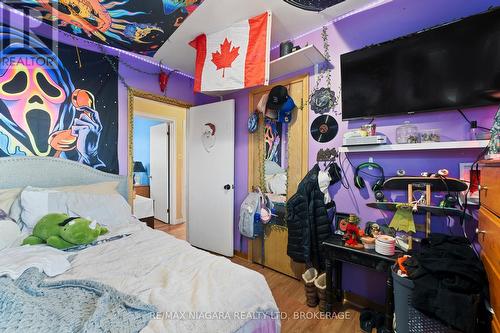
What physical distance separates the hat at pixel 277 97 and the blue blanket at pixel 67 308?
198 cm

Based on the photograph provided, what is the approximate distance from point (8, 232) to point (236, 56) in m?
2.13

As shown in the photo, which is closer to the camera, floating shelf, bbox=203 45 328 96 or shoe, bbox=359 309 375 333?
shoe, bbox=359 309 375 333

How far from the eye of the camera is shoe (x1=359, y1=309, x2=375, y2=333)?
1634 millimetres

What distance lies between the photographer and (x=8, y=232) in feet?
4.77

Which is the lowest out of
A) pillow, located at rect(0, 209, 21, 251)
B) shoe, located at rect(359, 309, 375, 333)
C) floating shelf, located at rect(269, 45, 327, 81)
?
shoe, located at rect(359, 309, 375, 333)

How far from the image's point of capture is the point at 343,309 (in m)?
1.92

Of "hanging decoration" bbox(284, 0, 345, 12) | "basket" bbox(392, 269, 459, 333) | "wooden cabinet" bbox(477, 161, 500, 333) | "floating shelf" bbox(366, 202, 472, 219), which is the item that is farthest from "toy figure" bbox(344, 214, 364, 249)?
"hanging decoration" bbox(284, 0, 345, 12)

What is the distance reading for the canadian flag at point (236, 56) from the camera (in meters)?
1.95

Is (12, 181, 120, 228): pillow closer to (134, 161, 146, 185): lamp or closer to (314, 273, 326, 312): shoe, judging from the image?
(314, 273, 326, 312): shoe

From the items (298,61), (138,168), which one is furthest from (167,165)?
(298,61)

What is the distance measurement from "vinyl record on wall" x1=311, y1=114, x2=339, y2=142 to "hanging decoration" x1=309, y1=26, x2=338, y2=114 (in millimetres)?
79

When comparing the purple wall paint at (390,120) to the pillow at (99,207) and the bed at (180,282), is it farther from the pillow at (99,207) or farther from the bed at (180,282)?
the pillow at (99,207)

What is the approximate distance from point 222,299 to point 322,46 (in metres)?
2.25

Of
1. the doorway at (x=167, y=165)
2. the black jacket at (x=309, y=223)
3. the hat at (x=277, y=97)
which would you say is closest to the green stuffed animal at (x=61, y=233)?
the black jacket at (x=309, y=223)
